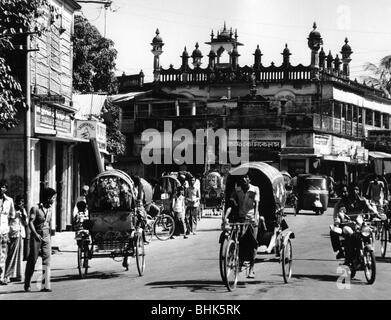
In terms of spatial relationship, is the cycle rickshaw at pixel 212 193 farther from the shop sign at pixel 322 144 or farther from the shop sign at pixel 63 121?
the shop sign at pixel 63 121

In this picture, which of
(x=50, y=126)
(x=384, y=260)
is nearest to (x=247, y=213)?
(x=384, y=260)

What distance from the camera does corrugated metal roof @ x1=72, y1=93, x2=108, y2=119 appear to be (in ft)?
95.2

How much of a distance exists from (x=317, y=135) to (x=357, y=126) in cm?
920

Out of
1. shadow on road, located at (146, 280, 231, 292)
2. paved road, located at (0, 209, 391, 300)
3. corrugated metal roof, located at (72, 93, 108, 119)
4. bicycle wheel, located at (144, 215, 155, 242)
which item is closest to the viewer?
paved road, located at (0, 209, 391, 300)

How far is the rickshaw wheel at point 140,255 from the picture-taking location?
1414 centimetres

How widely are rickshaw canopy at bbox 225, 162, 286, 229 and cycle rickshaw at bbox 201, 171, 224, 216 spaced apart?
19527mm

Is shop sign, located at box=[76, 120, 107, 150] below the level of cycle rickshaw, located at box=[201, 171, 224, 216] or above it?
above

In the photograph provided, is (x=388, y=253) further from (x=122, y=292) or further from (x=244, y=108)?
(x=244, y=108)

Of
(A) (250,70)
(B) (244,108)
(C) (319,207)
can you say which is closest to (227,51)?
(A) (250,70)

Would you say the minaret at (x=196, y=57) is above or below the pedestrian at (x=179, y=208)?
above

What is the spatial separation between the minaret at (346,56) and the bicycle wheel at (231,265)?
46634 mm

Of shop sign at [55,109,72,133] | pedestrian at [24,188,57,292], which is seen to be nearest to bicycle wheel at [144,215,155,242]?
shop sign at [55,109,72,133]

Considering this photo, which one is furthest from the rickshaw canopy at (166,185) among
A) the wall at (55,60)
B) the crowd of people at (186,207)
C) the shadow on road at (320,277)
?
the shadow on road at (320,277)

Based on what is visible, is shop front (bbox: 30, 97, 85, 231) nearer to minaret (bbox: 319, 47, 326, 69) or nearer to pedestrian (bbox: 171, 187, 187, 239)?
pedestrian (bbox: 171, 187, 187, 239)
